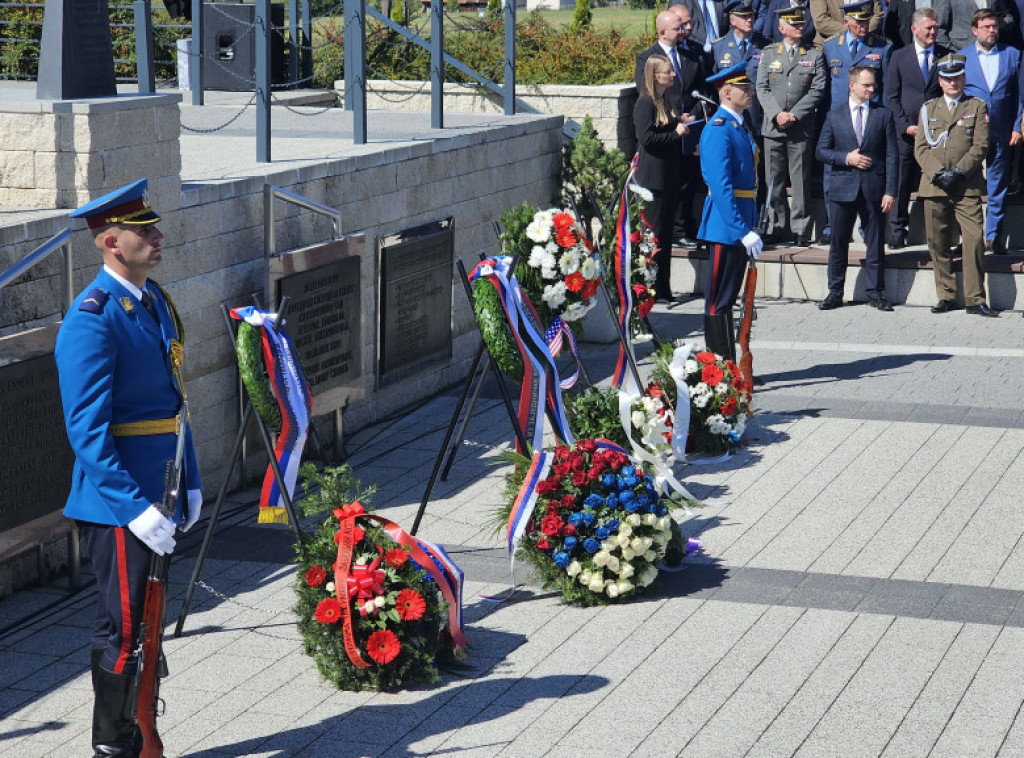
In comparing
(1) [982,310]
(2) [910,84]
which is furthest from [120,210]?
(2) [910,84]

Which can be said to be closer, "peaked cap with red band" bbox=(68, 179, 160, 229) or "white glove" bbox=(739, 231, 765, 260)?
"peaked cap with red band" bbox=(68, 179, 160, 229)

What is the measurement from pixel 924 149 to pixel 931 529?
615 centimetres

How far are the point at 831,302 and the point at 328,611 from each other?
869 cm

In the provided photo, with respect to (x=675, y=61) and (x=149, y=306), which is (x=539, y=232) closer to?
(x=149, y=306)

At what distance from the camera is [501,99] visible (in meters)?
13.9

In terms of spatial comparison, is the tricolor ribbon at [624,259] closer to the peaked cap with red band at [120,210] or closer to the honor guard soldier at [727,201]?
the honor guard soldier at [727,201]

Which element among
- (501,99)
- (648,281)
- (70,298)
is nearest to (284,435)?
(70,298)

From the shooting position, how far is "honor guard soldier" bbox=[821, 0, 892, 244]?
13.9 m

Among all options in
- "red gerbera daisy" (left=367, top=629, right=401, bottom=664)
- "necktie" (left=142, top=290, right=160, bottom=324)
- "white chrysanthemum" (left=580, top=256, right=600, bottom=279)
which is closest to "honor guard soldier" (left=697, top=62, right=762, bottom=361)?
"white chrysanthemum" (left=580, top=256, right=600, bottom=279)

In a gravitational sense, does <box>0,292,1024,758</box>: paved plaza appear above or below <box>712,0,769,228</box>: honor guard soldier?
below

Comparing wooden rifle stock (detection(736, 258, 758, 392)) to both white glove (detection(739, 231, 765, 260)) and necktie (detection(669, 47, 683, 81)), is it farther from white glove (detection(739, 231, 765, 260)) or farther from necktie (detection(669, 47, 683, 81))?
necktie (detection(669, 47, 683, 81))

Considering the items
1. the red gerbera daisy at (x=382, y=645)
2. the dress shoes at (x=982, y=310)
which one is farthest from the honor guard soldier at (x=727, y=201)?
the red gerbera daisy at (x=382, y=645)

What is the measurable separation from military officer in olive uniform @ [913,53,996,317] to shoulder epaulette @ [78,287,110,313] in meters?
9.62

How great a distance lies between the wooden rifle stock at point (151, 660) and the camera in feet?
16.6
